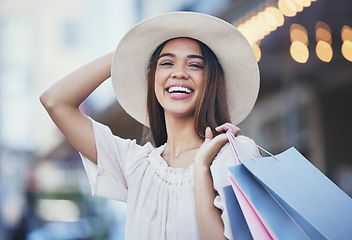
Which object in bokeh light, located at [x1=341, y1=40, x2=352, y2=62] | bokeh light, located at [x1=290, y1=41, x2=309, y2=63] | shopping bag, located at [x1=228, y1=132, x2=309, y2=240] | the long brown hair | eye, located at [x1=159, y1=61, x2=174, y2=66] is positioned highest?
bokeh light, located at [x1=290, y1=41, x2=309, y2=63]

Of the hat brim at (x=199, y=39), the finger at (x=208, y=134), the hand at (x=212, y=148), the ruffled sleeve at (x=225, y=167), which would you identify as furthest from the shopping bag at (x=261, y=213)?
the hat brim at (x=199, y=39)

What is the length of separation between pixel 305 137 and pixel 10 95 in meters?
39.7

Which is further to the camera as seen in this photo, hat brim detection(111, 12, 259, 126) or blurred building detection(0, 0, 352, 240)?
blurred building detection(0, 0, 352, 240)

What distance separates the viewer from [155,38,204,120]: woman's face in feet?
6.77

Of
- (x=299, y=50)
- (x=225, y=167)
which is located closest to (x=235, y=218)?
(x=225, y=167)

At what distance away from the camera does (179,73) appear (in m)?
2.04

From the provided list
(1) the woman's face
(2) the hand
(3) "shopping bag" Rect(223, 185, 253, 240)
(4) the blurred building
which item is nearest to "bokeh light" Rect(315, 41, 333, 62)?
(4) the blurred building

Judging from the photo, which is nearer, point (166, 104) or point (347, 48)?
point (166, 104)

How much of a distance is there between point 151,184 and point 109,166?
0.73 ft

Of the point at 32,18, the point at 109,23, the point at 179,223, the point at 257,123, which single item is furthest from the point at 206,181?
the point at 32,18

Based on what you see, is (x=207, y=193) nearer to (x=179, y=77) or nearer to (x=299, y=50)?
(x=179, y=77)

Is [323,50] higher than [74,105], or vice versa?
[323,50]

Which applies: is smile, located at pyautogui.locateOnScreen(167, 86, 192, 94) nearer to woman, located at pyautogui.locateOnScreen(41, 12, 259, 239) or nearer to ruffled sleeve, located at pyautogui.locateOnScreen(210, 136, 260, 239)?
woman, located at pyautogui.locateOnScreen(41, 12, 259, 239)

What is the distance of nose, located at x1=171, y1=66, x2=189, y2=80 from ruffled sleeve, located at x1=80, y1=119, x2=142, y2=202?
38 centimetres
